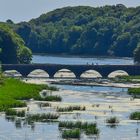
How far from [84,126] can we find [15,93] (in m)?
37.8

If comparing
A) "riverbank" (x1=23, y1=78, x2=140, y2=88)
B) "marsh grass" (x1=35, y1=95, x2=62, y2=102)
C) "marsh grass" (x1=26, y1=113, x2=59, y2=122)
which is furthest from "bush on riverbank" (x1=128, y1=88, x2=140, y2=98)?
"marsh grass" (x1=26, y1=113, x2=59, y2=122)

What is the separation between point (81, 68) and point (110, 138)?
344 ft

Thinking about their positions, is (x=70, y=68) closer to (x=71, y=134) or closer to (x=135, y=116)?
(x=135, y=116)

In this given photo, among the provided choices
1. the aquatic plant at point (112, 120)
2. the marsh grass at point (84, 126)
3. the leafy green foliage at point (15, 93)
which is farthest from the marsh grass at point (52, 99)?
the marsh grass at point (84, 126)

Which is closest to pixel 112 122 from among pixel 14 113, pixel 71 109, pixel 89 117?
pixel 89 117

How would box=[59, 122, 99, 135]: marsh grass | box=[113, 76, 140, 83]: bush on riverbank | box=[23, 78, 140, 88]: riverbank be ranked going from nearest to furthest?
box=[59, 122, 99, 135]: marsh grass → box=[23, 78, 140, 88]: riverbank → box=[113, 76, 140, 83]: bush on riverbank

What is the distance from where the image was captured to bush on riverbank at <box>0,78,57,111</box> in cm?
11024

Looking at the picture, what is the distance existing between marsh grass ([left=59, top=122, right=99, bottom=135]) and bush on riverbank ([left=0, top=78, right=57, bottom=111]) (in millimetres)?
15212

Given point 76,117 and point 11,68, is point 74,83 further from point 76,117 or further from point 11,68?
point 76,117

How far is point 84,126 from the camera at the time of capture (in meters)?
89.2

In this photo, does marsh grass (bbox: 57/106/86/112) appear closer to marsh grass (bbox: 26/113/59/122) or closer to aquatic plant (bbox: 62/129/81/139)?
marsh grass (bbox: 26/113/59/122)

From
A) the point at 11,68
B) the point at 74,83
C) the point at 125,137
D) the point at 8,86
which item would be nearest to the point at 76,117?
the point at 125,137

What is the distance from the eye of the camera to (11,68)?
617 feet

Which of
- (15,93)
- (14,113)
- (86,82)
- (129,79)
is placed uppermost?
(129,79)
